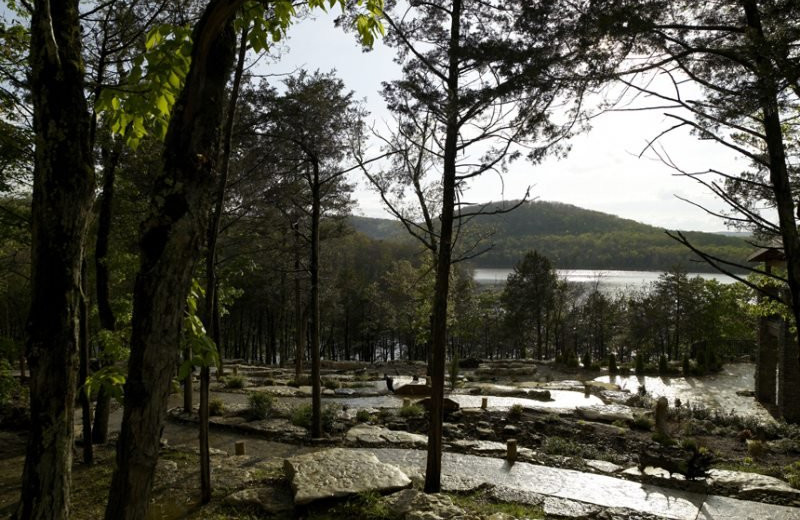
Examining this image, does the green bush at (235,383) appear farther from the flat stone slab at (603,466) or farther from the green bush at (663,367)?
the green bush at (663,367)

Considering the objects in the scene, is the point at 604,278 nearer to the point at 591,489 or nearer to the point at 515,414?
the point at 515,414

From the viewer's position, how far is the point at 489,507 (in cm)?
696

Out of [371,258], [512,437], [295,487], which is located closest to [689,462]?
[512,437]

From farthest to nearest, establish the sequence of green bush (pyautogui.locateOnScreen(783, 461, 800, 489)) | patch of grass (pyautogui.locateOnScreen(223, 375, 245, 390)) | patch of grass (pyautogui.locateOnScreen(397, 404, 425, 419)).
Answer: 1. patch of grass (pyautogui.locateOnScreen(223, 375, 245, 390))
2. patch of grass (pyautogui.locateOnScreen(397, 404, 425, 419))
3. green bush (pyautogui.locateOnScreen(783, 461, 800, 489))

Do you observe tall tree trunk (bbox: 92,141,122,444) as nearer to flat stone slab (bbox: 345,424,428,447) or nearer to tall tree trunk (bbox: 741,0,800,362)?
flat stone slab (bbox: 345,424,428,447)

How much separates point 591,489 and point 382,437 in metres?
4.64

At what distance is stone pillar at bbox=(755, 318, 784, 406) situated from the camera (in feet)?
65.6

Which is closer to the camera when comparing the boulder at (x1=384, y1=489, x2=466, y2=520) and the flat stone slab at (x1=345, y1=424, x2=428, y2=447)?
the boulder at (x1=384, y1=489, x2=466, y2=520)

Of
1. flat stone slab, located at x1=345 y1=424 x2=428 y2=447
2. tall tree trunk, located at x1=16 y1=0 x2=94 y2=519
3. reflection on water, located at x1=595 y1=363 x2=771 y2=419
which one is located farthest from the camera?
reflection on water, located at x1=595 y1=363 x2=771 y2=419

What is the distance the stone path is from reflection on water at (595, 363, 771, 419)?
11.1 metres

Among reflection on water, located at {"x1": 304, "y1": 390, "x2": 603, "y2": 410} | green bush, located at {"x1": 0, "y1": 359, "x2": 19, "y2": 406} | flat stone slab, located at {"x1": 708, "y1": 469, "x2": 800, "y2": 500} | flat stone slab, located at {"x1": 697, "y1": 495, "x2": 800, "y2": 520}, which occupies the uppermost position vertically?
green bush, located at {"x1": 0, "y1": 359, "x2": 19, "y2": 406}

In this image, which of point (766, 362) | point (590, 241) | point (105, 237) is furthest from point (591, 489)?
point (590, 241)

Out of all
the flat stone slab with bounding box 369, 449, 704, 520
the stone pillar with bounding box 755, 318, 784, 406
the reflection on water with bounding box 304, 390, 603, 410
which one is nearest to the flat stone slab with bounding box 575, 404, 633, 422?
the reflection on water with bounding box 304, 390, 603, 410

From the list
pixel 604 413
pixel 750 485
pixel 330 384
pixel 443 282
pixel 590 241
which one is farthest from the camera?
pixel 590 241
